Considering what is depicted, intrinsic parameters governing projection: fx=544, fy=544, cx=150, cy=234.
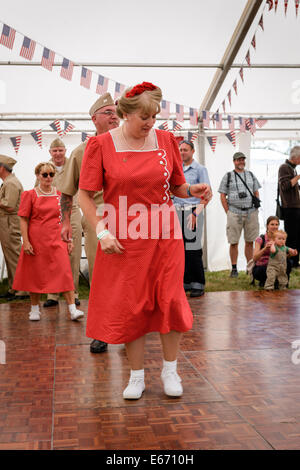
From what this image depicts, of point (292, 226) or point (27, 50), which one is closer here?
point (27, 50)

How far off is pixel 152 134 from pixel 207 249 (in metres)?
6.11

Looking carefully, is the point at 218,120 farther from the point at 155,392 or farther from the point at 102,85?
the point at 155,392

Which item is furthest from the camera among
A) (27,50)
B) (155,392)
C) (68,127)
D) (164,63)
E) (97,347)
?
(68,127)

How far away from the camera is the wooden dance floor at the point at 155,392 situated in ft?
7.52

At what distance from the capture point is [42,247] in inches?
201

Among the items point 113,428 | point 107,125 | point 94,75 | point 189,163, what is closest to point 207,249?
point 189,163

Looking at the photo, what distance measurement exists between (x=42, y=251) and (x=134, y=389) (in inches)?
101

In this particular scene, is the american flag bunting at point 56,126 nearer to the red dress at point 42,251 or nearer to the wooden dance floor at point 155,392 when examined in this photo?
the red dress at point 42,251

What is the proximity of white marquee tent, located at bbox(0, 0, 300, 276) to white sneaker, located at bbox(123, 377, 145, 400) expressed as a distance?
13.7ft

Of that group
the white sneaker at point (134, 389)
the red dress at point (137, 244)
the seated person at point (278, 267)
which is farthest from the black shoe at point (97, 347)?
the seated person at point (278, 267)

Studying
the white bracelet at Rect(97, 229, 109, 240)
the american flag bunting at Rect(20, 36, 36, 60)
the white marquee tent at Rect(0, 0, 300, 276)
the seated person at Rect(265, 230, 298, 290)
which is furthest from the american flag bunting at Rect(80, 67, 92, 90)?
the white bracelet at Rect(97, 229, 109, 240)

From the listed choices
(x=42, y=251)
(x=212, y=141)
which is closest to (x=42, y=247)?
(x=42, y=251)

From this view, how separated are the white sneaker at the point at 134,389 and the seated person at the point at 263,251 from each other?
4.10 m

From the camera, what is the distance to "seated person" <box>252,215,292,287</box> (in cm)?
667
